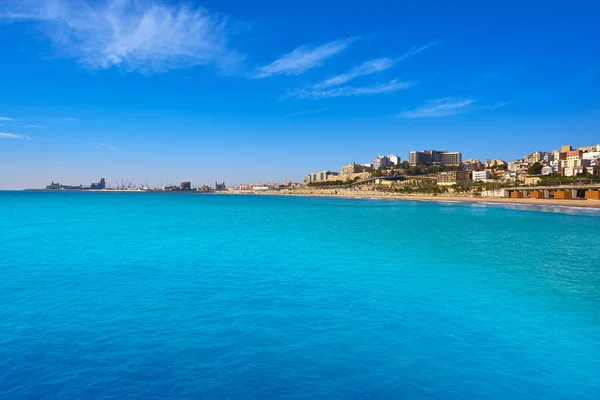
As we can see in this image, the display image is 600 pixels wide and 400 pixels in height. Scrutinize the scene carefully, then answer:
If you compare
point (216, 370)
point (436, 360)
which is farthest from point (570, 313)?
point (216, 370)

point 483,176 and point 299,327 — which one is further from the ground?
point 483,176

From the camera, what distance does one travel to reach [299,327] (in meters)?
7.72

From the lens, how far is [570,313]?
8.62 m

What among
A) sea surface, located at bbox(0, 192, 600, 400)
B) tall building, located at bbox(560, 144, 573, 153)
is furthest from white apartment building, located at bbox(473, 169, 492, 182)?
sea surface, located at bbox(0, 192, 600, 400)

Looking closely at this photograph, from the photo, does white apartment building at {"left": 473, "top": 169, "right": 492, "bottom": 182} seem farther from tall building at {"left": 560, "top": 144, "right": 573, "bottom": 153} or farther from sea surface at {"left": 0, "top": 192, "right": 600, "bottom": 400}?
sea surface at {"left": 0, "top": 192, "right": 600, "bottom": 400}

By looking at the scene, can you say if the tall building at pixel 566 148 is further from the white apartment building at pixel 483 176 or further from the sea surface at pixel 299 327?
the sea surface at pixel 299 327

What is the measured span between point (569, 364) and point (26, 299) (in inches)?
452

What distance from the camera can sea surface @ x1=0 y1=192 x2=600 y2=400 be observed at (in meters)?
5.54

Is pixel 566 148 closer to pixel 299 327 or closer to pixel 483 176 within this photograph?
pixel 483 176

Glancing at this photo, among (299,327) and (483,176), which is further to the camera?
(483,176)

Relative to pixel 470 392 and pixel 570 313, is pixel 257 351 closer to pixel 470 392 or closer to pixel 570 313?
pixel 470 392

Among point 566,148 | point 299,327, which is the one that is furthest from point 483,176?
point 299,327

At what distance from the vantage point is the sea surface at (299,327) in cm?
554

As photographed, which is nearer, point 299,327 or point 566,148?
point 299,327
